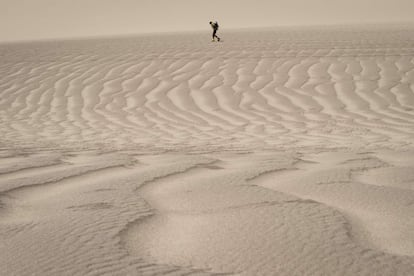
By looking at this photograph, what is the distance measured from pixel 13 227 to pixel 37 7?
40.0 meters

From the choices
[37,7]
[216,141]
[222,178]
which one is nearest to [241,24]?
[37,7]

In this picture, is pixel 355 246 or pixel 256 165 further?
pixel 256 165

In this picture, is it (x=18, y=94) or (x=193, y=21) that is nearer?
(x=18, y=94)

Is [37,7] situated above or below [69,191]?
above

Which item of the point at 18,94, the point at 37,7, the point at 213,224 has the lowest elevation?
the point at 18,94

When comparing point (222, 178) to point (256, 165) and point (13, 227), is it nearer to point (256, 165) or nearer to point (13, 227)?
point (256, 165)

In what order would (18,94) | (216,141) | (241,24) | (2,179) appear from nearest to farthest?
(2,179), (216,141), (18,94), (241,24)

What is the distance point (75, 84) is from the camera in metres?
8.05

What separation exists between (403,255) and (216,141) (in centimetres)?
282

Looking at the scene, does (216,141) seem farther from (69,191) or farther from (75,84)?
(75,84)

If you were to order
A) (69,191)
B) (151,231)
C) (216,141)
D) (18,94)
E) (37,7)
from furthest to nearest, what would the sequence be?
(37,7) < (18,94) < (216,141) < (69,191) < (151,231)

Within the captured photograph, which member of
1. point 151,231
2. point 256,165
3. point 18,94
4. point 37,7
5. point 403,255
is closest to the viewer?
point 403,255

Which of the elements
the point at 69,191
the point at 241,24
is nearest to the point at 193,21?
the point at 241,24

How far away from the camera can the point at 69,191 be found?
182cm
